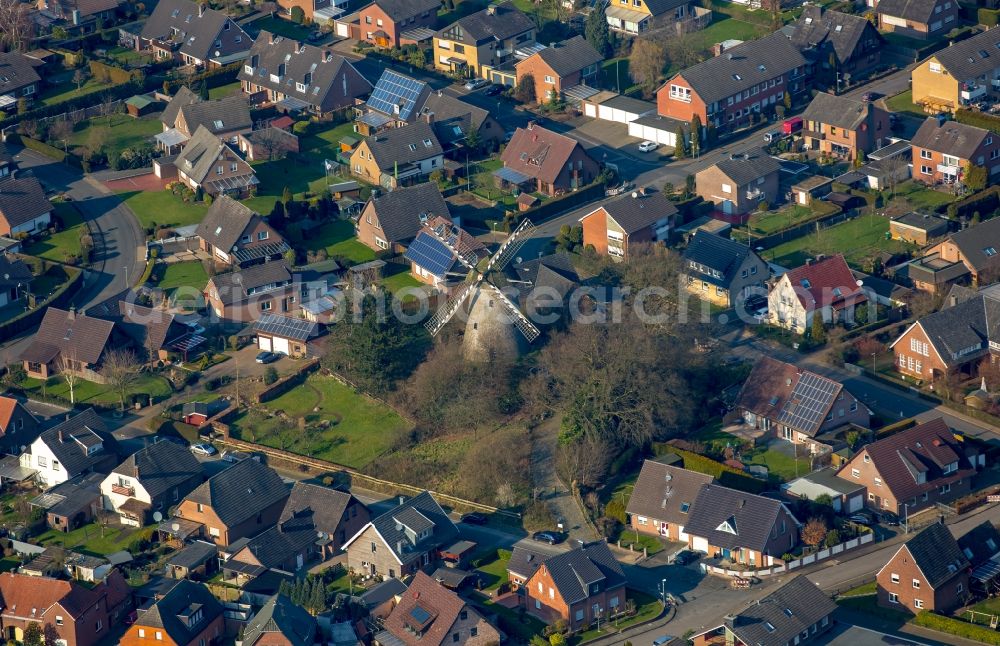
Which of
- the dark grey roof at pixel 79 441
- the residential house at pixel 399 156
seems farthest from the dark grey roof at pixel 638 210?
the dark grey roof at pixel 79 441

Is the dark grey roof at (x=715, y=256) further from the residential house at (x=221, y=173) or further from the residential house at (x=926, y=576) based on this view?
the residential house at (x=221, y=173)

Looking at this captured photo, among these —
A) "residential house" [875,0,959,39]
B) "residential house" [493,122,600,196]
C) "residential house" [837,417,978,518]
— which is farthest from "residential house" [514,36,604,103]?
"residential house" [837,417,978,518]

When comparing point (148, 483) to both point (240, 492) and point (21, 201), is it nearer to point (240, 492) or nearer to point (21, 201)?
point (240, 492)

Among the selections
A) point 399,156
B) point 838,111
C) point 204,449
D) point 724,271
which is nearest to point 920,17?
point 838,111

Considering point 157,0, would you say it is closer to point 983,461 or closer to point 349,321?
point 349,321

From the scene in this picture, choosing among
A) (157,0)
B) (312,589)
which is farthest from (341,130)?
(312,589)
